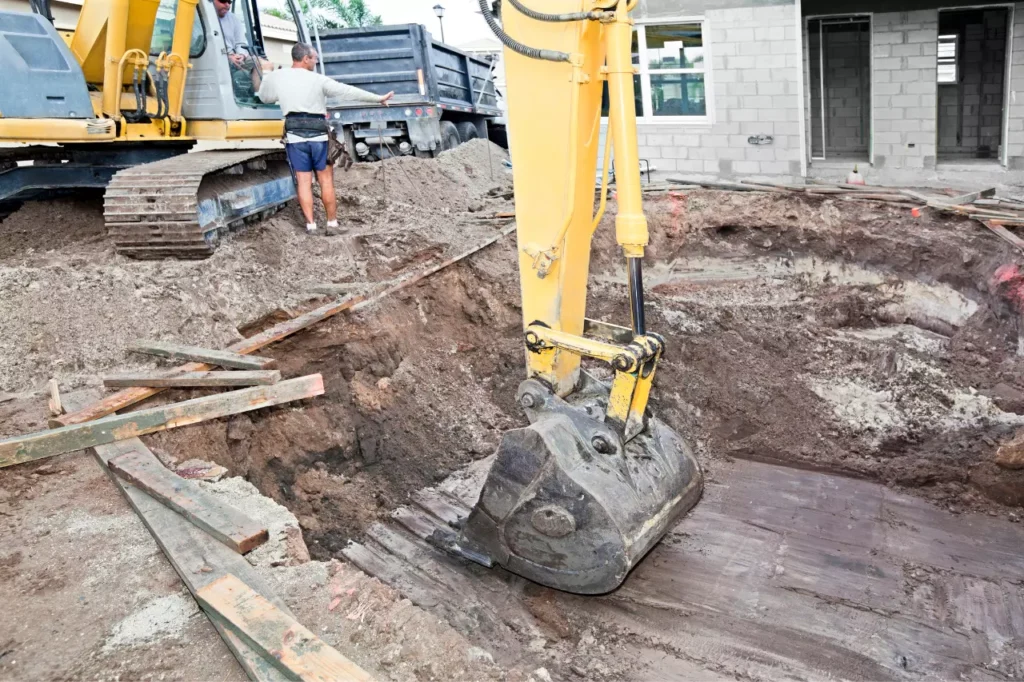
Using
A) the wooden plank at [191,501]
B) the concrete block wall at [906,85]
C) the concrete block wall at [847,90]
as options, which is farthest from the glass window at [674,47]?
the wooden plank at [191,501]

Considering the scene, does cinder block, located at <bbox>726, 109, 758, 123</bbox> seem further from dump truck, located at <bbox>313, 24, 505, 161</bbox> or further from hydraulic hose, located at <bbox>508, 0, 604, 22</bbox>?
hydraulic hose, located at <bbox>508, 0, 604, 22</bbox>

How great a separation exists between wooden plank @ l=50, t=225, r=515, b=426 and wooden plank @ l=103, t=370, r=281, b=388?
0.18ft

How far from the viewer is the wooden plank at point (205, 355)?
4324 mm

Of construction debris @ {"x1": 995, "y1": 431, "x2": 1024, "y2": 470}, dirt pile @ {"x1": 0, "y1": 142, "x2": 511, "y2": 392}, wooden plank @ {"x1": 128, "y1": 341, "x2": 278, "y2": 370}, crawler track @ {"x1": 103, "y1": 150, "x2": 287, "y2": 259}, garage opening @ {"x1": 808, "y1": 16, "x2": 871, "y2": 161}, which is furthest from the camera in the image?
garage opening @ {"x1": 808, "y1": 16, "x2": 871, "y2": 161}

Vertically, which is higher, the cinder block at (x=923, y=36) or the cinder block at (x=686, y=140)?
the cinder block at (x=923, y=36)

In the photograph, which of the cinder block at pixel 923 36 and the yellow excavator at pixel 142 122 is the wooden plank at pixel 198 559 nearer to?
the yellow excavator at pixel 142 122

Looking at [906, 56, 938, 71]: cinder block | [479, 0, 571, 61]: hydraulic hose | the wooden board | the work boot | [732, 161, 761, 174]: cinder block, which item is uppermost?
[906, 56, 938, 71]: cinder block

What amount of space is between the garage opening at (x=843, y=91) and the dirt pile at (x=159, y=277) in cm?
800

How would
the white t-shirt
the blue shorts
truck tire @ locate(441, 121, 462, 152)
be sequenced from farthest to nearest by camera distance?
truck tire @ locate(441, 121, 462, 152) < the blue shorts < the white t-shirt

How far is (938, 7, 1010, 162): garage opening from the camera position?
1148 centimetres

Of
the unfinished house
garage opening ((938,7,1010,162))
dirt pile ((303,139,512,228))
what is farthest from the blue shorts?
garage opening ((938,7,1010,162))

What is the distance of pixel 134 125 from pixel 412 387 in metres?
4.15

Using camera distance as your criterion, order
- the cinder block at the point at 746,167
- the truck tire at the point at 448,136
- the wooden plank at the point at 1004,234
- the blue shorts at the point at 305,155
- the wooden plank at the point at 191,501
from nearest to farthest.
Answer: the wooden plank at the point at 191,501 → the wooden plank at the point at 1004,234 → the blue shorts at the point at 305,155 → the cinder block at the point at 746,167 → the truck tire at the point at 448,136

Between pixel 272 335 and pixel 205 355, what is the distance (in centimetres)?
52
